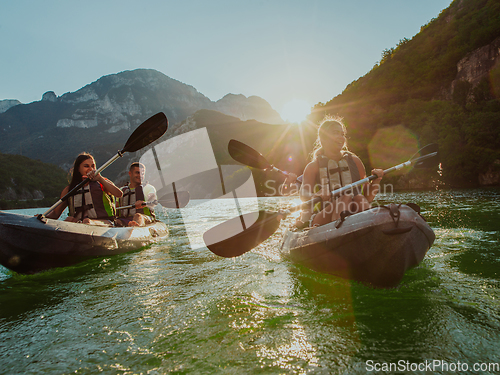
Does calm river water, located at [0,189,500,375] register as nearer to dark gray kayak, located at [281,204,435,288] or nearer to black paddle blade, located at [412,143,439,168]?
dark gray kayak, located at [281,204,435,288]

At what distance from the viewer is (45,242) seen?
14.4 ft

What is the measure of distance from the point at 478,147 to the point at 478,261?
31142 millimetres

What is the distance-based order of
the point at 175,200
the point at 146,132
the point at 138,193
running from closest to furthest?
1. the point at 146,132
2. the point at 138,193
3. the point at 175,200

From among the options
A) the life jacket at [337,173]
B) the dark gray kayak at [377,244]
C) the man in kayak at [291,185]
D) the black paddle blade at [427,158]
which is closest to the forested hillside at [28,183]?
the man in kayak at [291,185]

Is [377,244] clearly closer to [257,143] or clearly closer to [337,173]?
[337,173]

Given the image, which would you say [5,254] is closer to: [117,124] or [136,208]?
[136,208]

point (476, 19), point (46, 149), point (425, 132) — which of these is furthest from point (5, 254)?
point (46, 149)

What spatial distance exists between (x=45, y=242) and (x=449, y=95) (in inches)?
2039

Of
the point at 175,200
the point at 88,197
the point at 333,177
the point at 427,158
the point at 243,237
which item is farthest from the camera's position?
the point at 175,200

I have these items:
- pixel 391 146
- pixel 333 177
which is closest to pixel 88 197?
pixel 333 177

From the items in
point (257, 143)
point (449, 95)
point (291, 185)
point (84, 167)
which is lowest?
point (291, 185)

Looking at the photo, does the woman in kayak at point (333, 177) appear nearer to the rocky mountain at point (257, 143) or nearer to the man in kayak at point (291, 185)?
the man in kayak at point (291, 185)

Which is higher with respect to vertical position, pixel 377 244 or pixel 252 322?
pixel 377 244

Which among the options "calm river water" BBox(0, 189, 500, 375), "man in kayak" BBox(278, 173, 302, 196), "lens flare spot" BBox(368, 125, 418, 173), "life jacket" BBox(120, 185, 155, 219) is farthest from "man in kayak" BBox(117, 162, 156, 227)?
"lens flare spot" BBox(368, 125, 418, 173)
